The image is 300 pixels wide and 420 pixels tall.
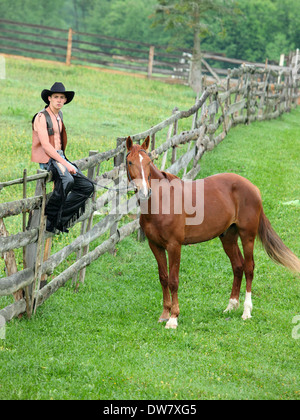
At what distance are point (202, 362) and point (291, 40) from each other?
53.4 m

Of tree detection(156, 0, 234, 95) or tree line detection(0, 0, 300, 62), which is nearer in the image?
tree detection(156, 0, 234, 95)

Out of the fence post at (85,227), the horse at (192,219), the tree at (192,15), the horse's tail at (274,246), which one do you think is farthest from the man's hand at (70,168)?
the tree at (192,15)

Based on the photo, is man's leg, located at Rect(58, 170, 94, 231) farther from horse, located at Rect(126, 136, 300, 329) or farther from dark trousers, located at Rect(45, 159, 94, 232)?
horse, located at Rect(126, 136, 300, 329)

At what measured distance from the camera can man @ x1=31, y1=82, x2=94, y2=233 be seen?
20.6 feet

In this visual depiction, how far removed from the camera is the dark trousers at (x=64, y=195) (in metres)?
6.29

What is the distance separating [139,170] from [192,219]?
1.11 meters

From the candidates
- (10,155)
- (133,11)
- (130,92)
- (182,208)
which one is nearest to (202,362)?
(182,208)

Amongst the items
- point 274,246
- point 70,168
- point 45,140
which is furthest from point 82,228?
point 274,246

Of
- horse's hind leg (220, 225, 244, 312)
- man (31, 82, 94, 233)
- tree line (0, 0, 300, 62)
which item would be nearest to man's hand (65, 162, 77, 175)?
man (31, 82, 94, 233)

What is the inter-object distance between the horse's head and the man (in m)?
0.61

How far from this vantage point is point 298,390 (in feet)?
17.6

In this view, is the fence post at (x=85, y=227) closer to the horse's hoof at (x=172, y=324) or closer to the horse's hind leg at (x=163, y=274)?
the horse's hind leg at (x=163, y=274)

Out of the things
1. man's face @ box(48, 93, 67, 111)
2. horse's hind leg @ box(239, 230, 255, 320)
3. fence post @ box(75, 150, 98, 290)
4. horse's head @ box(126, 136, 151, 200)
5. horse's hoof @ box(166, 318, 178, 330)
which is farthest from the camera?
fence post @ box(75, 150, 98, 290)
